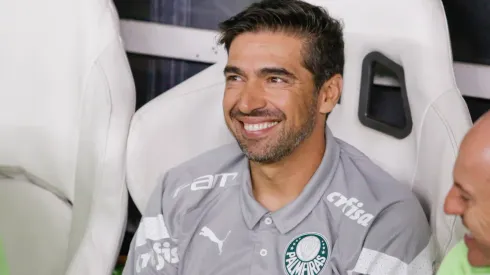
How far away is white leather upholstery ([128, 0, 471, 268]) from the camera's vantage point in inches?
56.8

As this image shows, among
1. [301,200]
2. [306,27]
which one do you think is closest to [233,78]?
[306,27]

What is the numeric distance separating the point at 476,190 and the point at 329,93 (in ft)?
1.87

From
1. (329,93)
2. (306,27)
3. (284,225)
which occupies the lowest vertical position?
(284,225)

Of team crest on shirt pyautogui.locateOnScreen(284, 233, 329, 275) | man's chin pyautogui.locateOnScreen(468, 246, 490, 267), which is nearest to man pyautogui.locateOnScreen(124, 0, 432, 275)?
team crest on shirt pyautogui.locateOnScreen(284, 233, 329, 275)

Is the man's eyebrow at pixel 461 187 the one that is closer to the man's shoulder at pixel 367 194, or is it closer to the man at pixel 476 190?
the man at pixel 476 190

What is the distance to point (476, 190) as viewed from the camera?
3.27ft

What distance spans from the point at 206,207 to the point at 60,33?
0.57 meters

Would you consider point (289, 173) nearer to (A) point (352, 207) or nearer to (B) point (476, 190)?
(A) point (352, 207)

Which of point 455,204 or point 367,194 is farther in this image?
point 367,194

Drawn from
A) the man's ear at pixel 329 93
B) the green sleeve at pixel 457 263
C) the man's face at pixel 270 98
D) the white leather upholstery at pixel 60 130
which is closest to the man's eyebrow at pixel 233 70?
the man's face at pixel 270 98

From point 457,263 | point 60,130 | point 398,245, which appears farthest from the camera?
point 60,130

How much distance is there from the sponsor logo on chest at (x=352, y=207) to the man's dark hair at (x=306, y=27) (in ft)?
0.73

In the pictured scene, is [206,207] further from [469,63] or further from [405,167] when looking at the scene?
[469,63]

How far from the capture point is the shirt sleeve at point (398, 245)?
136 cm
